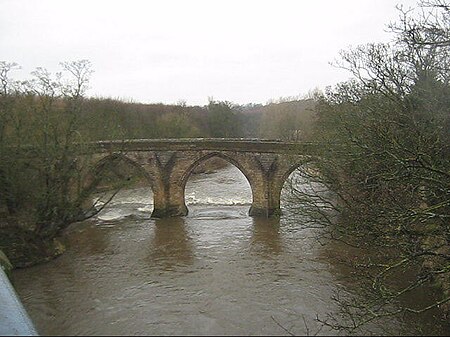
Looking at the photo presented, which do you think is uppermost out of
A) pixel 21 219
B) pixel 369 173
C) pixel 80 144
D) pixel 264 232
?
pixel 80 144

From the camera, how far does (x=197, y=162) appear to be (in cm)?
2380

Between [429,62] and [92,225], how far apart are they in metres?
16.3

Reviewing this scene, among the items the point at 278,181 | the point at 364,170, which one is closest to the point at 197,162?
the point at 278,181

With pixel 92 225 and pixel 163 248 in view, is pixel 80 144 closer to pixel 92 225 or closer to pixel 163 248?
pixel 163 248

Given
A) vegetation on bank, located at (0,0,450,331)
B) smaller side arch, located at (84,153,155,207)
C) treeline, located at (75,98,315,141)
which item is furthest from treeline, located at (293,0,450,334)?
treeline, located at (75,98,315,141)

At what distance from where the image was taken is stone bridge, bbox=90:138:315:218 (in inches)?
885

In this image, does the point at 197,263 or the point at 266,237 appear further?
the point at 266,237

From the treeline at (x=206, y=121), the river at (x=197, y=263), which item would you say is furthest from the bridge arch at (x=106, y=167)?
the treeline at (x=206, y=121)

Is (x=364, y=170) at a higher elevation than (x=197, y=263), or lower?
higher

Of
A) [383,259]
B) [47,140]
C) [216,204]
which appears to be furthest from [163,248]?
[216,204]

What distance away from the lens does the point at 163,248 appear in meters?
16.6

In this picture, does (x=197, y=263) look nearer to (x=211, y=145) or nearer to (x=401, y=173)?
(x=401, y=173)

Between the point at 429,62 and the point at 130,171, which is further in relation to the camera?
the point at 130,171

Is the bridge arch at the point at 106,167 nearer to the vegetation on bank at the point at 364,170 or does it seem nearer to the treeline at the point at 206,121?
the vegetation on bank at the point at 364,170
